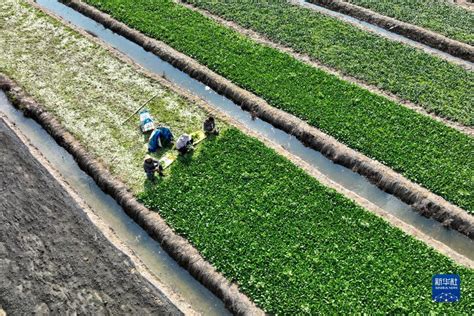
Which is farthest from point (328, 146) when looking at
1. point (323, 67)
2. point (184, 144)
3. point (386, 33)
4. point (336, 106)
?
point (386, 33)

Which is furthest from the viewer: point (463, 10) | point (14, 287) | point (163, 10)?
point (163, 10)

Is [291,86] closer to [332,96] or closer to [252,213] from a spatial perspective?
[332,96]

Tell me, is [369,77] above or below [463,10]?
below

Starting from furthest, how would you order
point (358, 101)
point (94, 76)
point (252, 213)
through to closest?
point (94, 76), point (358, 101), point (252, 213)

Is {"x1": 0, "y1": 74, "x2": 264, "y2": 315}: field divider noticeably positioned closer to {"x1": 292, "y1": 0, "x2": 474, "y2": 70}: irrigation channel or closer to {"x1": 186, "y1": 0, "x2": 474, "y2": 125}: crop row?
{"x1": 186, "y1": 0, "x2": 474, "y2": 125}: crop row

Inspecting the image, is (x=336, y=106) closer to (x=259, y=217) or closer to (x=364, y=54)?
(x=364, y=54)

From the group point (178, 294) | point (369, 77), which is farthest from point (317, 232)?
point (369, 77)

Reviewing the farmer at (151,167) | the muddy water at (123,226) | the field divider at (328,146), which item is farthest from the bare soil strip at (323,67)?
the muddy water at (123,226)
